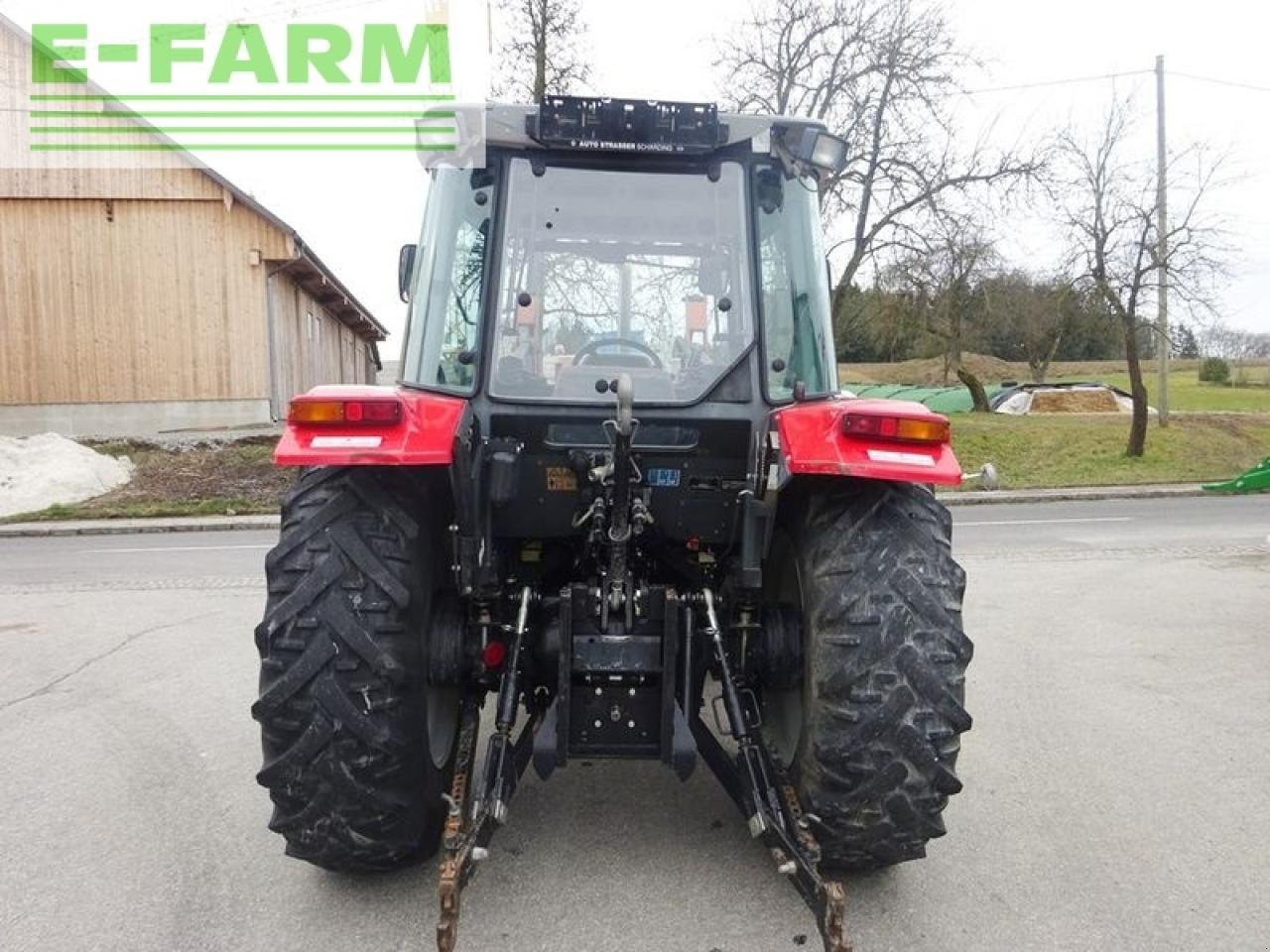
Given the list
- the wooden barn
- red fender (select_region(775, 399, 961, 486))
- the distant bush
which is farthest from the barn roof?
the distant bush

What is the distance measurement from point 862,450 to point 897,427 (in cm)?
11

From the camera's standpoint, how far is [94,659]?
586 cm

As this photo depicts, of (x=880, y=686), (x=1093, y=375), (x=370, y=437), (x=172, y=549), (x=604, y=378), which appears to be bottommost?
(x=172, y=549)

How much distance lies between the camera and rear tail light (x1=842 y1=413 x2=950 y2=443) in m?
2.69

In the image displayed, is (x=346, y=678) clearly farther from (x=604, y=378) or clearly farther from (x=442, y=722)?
(x=604, y=378)

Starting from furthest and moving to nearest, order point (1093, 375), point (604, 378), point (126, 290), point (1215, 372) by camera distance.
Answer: point (1093, 375) < point (1215, 372) < point (126, 290) < point (604, 378)

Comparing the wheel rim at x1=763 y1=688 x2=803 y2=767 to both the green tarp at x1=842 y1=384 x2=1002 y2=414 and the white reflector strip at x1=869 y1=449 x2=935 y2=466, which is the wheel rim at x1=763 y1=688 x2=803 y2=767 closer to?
the white reflector strip at x1=869 y1=449 x2=935 y2=466

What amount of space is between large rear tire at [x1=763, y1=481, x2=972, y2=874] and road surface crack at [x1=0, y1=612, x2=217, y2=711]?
4.31 m

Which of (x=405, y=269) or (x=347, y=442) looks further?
(x=405, y=269)

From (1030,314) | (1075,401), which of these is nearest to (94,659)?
(1075,401)

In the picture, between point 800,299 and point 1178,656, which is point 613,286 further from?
point 1178,656

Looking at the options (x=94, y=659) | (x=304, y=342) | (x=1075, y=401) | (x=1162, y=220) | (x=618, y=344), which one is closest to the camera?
(x=618, y=344)

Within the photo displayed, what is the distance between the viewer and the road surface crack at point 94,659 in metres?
5.08

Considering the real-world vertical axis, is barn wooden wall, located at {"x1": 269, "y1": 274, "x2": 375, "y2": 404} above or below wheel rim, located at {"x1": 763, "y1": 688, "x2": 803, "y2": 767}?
above
